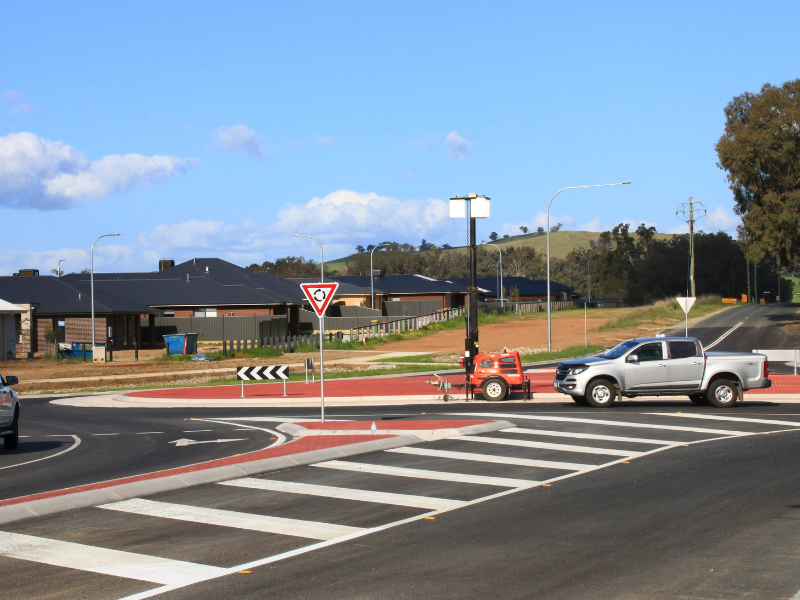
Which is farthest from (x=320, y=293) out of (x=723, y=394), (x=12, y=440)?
(x=723, y=394)

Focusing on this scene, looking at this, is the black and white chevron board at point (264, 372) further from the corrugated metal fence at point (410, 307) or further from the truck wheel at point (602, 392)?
the corrugated metal fence at point (410, 307)

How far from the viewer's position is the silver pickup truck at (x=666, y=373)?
20.8 metres

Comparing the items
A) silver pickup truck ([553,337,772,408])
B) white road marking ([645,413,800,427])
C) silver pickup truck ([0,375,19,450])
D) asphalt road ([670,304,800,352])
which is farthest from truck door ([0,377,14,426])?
asphalt road ([670,304,800,352])

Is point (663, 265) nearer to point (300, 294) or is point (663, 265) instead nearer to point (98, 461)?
point (300, 294)

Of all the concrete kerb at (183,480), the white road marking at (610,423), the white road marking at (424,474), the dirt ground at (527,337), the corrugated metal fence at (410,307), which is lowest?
the white road marking at (424,474)

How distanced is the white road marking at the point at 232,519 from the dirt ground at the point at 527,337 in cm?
3928

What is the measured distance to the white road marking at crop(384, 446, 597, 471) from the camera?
1278 centimetres

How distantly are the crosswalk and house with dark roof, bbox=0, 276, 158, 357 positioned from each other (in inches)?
1753

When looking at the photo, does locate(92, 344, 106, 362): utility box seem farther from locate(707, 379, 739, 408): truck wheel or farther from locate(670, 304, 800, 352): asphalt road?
locate(707, 379, 739, 408): truck wheel

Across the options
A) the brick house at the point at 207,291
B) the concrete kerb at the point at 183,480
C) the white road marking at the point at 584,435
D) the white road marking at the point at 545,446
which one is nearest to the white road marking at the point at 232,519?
the concrete kerb at the point at 183,480

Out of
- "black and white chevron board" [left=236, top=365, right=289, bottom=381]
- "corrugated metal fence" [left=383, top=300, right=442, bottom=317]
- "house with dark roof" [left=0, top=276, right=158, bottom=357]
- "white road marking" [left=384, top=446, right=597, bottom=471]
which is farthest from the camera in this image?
"corrugated metal fence" [left=383, top=300, right=442, bottom=317]

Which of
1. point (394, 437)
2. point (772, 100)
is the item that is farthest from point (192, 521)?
point (772, 100)

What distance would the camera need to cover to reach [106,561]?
770 cm

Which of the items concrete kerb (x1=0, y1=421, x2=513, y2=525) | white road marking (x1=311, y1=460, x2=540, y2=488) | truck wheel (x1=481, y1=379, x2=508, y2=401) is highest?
Result: truck wheel (x1=481, y1=379, x2=508, y2=401)
